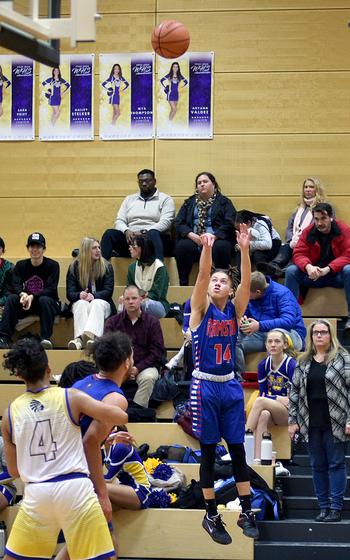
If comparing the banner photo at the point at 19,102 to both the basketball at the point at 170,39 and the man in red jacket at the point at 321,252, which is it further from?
the basketball at the point at 170,39

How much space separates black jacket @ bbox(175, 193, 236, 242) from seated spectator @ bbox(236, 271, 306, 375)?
1.28 m

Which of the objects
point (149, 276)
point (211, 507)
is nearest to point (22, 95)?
point (149, 276)

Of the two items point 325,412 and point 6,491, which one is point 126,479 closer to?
point 6,491

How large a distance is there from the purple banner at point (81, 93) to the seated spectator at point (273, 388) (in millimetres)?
4643

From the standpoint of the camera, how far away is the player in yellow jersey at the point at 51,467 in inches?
213

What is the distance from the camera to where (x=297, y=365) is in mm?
8188

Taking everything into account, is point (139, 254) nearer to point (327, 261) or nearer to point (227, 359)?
point (327, 261)

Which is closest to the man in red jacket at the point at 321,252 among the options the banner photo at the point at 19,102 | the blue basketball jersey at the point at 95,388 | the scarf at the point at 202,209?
the scarf at the point at 202,209

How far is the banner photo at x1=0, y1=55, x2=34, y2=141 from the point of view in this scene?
12.4 metres

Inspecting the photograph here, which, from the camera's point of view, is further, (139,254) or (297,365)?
(139,254)

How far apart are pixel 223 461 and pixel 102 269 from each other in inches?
117

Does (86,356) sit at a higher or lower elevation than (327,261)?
lower

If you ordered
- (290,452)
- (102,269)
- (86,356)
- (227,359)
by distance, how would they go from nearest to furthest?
(227,359) < (290,452) < (86,356) < (102,269)

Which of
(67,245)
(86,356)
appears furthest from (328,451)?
(67,245)
